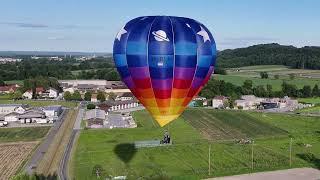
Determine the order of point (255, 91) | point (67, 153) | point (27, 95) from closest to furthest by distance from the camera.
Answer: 1. point (67, 153)
2. point (27, 95)
3. point (255, 91)

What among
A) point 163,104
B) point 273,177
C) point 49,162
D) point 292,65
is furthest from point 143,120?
point 292,65

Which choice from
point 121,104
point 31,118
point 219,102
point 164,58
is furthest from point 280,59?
point 164,58

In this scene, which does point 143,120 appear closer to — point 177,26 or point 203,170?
point 203,170

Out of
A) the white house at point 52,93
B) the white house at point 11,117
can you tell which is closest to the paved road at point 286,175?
the white house at point 11,117

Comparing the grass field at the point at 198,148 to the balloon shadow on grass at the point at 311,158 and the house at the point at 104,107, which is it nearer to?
the balloon shadow on grass at the point at 311,158

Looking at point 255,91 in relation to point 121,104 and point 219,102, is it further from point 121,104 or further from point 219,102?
point 121,104
